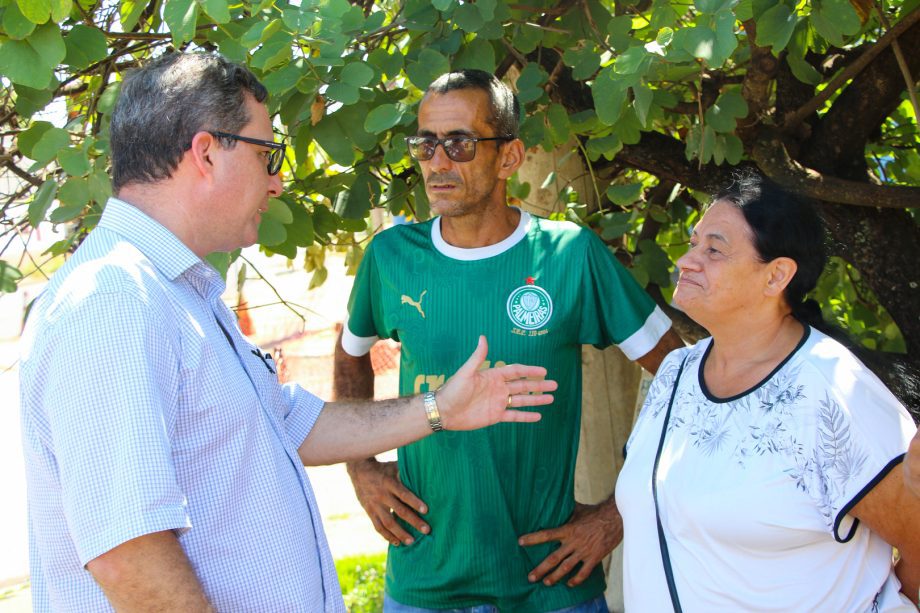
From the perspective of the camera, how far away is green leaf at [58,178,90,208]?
9.40ft

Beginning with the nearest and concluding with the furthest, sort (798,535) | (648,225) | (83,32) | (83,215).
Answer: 1. (798,535)
2. (83,32)
3. (83,215)
4. (648,225)

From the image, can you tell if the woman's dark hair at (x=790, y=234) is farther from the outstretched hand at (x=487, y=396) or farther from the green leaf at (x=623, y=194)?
the green leaf at (x=623, y=194)

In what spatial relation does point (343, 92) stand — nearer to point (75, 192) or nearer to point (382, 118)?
point (382, 118)

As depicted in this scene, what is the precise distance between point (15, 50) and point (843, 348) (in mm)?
2177

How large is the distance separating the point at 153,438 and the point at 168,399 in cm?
11

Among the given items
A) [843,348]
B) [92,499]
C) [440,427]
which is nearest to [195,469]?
[92,499]

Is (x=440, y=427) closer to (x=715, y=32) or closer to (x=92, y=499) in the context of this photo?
(x=92, y=499)

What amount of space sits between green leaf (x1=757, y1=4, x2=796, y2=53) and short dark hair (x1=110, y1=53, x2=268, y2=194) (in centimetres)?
138

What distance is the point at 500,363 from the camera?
2.83m

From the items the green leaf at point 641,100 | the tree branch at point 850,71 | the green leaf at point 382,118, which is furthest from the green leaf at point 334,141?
the tree branch at point 850,71

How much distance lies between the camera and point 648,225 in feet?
13.3

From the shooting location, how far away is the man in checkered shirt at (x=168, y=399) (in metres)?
1.69

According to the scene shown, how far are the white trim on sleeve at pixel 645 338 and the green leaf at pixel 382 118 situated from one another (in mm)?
916

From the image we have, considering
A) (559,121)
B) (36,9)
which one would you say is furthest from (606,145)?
(36,9)
